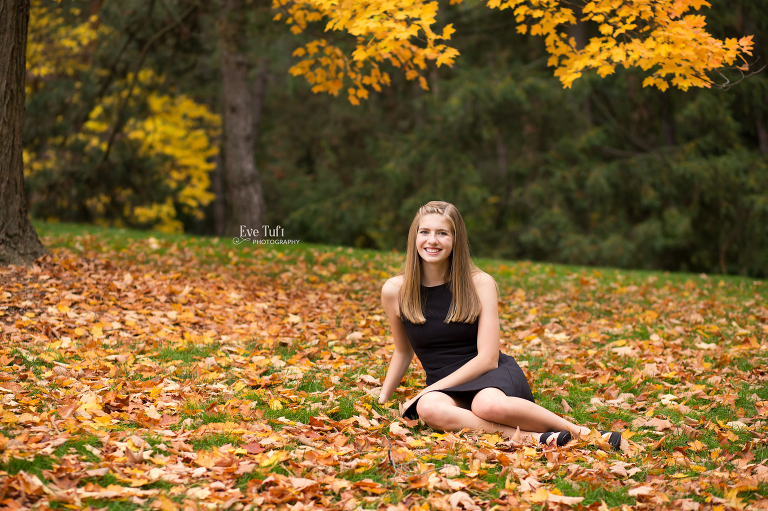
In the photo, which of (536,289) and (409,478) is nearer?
(409,478)

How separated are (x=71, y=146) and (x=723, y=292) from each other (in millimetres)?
15472

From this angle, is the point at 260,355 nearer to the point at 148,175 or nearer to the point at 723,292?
the point at 723,292

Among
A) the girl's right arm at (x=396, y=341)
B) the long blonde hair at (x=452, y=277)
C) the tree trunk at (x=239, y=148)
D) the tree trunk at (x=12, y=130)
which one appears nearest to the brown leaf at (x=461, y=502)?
the long blonde hair at (x=452, y=277)

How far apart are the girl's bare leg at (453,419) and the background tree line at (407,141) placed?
26.1ft

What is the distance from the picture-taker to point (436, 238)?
364 centimetres

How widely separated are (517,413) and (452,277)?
0.83 m

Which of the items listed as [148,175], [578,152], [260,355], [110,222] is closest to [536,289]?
[260,355]

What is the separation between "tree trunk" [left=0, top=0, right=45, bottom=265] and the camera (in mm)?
6074

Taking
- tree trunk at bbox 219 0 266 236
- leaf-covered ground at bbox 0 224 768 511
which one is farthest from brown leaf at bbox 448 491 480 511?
tree trunk at bbox 219 0 266 236

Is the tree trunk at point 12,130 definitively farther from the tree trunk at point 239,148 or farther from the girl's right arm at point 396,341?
the tree trunk at point 239,148

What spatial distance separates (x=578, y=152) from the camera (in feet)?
49.5

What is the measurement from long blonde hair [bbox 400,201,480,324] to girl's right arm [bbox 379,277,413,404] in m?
0.06

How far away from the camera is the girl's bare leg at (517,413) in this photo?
3.33 meters

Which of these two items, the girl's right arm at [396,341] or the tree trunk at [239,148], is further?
the tree trunk at [239,148]
